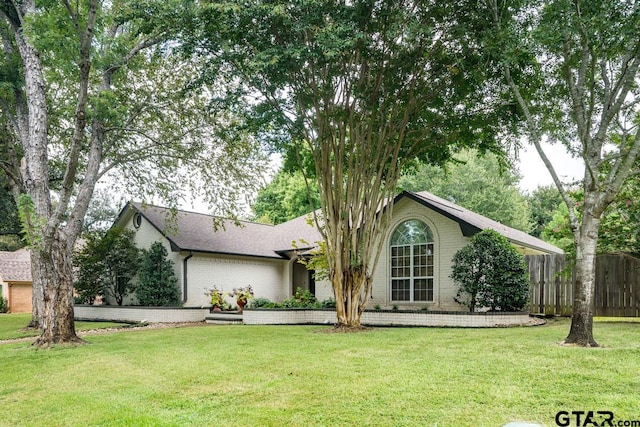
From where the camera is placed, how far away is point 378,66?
419 inches

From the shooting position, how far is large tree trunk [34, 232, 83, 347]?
998cm

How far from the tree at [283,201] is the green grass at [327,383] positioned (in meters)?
25.2

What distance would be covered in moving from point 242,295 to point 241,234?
14.8 ft

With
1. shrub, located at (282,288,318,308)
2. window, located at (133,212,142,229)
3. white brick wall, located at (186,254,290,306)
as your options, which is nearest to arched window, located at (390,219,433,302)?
shrub, located at (282,288,318,308)

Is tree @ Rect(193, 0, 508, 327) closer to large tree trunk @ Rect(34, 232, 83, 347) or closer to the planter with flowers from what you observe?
large tree trunk @ Rect(34, 232, 83, 347)

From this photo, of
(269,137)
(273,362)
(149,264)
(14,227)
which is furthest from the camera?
(14,227)

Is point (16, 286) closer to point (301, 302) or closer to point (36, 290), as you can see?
point (36, 290)

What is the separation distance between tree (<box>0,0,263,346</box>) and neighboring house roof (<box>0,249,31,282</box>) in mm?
13040

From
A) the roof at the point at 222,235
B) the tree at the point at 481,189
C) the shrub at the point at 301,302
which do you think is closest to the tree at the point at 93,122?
the roof at the point at 222,235

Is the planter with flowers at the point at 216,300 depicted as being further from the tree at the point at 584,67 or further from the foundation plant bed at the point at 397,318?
the tree at the point at 584,67

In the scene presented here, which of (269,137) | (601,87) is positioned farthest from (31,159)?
(601,87)

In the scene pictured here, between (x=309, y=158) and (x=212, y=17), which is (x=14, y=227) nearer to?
(x=309, y=158)

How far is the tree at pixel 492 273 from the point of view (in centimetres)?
1277

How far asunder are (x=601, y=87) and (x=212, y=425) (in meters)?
9.33
